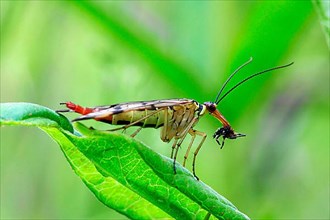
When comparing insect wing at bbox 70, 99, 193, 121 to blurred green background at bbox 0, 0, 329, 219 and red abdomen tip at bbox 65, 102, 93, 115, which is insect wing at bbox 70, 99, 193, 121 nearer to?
red abdomen tip at bbox 65, 102, 93, 115

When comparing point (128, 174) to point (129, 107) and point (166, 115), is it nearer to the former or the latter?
point (129, 107)

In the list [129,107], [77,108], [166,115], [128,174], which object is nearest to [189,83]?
[166,115]

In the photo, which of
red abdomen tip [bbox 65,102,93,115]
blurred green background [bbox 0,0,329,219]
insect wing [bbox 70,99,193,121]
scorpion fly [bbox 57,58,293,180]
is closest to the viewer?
red abdomen tip [bbox 65,102,93,115]

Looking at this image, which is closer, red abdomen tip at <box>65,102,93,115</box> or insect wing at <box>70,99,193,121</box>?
red abdomen tip at <box>65,102,93,115</box>

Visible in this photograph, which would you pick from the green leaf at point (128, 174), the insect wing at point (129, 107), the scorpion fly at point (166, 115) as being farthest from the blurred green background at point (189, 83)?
the green leaf at point (128, 174)

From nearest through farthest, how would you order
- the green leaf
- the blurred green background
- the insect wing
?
the green leaf → the insect wing → the blurred green background

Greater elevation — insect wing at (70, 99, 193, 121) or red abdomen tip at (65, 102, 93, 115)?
red abdomen tip at (65, 102, 93, 115)

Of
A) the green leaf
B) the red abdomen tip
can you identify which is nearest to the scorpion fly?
the red abdomen tip
